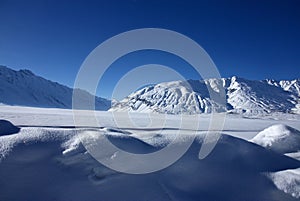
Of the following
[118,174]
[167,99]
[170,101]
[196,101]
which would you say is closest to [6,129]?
[118,174]

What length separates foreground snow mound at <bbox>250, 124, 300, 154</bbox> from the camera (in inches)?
236

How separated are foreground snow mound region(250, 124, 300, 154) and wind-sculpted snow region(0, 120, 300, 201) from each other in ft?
2.44

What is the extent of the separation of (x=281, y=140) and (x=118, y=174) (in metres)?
4.27

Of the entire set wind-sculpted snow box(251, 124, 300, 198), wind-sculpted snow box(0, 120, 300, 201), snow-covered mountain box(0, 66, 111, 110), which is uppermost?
snow-covered mountain box(0, 66, 111, 110)

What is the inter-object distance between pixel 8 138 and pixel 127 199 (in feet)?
8.54

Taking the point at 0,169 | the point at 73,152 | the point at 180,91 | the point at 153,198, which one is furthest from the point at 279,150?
the point at 180,91

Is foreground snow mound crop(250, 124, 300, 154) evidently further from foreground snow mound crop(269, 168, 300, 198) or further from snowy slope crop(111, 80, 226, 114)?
snowy slope crop(111, 80, 226, 114)

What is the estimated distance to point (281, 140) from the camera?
613 centimetres

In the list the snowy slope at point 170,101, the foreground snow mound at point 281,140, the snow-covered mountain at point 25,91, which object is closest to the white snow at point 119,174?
the foreground snow mound at point 281,140

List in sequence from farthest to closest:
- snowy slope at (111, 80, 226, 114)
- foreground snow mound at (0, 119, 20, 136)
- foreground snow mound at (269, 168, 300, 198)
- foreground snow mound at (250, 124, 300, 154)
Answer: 1. snowy slope at (111, 80, 226, 114)
2. foreground snow mound at (250, 124, 300, 154)
3. foreground snow mound at (0, 119, 20, 136)
4. foreground snow mound at (269, 168, 300, 198)

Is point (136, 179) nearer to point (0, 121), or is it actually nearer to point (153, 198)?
point (153, 198)

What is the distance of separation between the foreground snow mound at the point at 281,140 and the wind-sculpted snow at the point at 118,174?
74 centimetres

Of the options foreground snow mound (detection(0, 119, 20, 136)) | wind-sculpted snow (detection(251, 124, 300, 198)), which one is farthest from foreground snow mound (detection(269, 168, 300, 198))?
foreground snow mound (detection(0, 119, 20, 136))

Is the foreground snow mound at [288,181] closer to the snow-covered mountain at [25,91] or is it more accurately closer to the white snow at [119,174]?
the white snow at [119,174]
